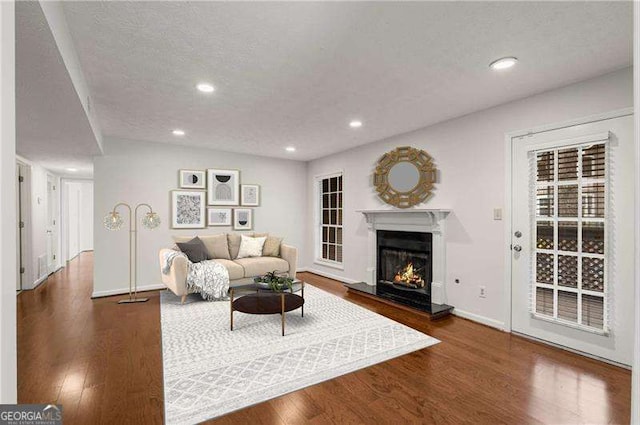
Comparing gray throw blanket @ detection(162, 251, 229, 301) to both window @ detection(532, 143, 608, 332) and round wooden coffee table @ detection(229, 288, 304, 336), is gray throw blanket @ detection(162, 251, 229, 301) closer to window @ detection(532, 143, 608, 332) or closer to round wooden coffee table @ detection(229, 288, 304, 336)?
round wooden coffee table @ detection(229, 288, 304, 336)

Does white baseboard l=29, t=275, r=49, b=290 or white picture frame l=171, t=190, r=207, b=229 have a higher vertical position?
white picture frame l=171, t=190, r=207, b=229

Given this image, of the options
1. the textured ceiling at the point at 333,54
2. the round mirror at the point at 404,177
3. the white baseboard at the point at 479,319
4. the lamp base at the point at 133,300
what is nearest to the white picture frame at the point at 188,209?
the lamp base at the point at 133,300

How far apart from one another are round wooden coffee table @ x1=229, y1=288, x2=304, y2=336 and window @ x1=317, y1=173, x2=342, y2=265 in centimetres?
254

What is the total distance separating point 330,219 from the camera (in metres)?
6.24

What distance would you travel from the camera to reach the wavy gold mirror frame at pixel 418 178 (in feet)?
13.5

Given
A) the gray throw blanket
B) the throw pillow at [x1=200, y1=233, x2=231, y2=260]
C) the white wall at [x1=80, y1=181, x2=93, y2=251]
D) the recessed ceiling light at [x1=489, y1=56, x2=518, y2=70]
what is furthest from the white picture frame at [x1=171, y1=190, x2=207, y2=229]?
the white wall at [x1=80, y1=181, x2=93, y2=251]

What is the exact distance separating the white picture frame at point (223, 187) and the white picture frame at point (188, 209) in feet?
0.51

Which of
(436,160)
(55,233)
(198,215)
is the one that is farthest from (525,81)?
(55,233)

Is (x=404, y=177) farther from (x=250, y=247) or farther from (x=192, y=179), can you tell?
(x=192, y=179)

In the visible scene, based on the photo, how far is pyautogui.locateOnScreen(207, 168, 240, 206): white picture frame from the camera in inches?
218

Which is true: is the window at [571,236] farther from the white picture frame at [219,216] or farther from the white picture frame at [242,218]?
the white picture frame at [219,216]

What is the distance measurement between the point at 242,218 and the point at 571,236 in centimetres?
495

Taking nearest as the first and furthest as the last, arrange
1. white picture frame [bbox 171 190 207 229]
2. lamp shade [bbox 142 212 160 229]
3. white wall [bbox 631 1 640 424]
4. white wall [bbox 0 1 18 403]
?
white wall [bbox 631 1 640 424] → white wall [bbox 0 1 18 403] → lamp shade [bbox 142 212 160 229] → white picture frame [bbox 171 190 207 229]

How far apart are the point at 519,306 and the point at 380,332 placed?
1.48 metres
